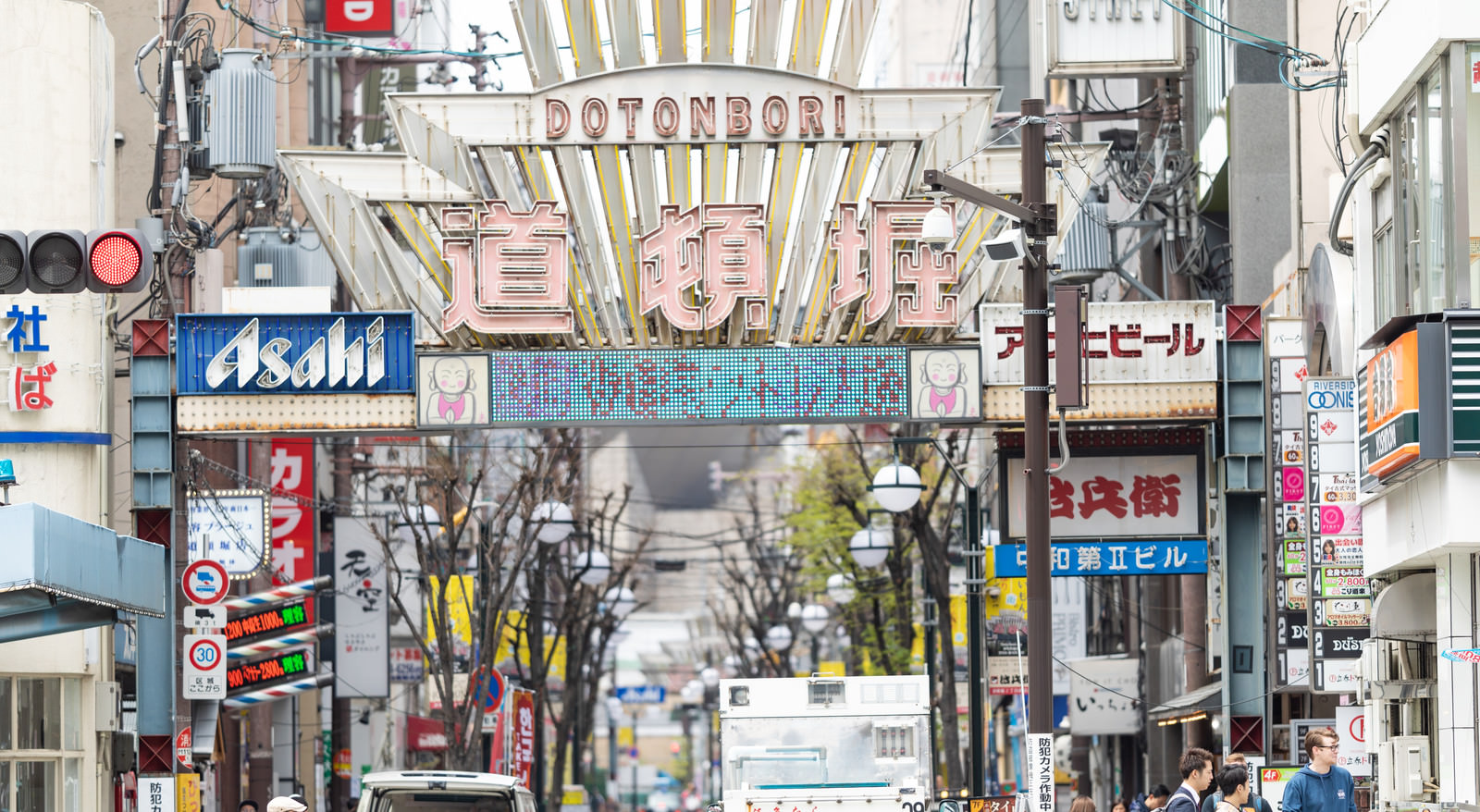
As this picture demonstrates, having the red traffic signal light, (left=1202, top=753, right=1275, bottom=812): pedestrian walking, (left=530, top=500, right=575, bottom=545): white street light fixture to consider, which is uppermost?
the red traffic signal light

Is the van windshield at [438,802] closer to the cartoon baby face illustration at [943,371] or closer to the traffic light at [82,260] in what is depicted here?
the traffic light at [82,260]

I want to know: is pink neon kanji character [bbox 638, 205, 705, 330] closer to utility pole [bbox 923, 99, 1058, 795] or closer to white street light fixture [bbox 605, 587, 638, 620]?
utility pole [bbox 923, 99, 1058, 795]

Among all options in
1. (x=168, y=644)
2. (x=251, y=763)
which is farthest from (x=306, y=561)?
(x=168, y=644)

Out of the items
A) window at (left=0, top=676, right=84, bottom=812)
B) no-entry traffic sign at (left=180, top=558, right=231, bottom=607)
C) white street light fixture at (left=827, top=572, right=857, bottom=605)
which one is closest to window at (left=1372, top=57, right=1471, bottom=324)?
no-entry traffic sign at (left=180, top=558, right=231, bottom=607)

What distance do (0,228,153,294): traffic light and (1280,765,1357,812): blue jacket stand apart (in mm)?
9471

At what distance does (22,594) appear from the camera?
19.1m

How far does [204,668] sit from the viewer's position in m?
25.6

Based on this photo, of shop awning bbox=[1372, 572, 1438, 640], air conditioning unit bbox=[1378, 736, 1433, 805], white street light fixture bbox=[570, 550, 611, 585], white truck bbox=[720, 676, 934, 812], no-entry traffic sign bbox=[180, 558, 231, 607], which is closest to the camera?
shop awning bbox=[1372, 572, 1438, 640]

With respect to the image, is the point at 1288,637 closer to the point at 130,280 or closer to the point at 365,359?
the point at 365,359

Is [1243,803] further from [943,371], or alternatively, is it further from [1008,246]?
[943,371]

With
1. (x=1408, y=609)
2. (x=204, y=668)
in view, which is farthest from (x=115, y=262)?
(x=204, y=668)

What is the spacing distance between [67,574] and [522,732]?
2202 cm

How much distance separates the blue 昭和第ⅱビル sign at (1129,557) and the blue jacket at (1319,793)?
31.8 ft

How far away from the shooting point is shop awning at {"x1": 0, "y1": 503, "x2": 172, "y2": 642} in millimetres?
18000
